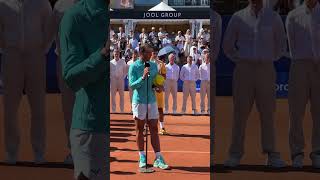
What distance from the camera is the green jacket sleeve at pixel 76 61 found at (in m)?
3.02

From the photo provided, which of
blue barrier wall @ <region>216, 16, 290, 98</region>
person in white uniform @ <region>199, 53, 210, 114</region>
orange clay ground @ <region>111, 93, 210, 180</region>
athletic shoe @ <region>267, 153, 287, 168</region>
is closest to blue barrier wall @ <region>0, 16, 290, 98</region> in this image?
blue barrier wall @ <region>216, 16, 290, 98</region>

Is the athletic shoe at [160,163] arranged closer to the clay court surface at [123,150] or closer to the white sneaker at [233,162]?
the clay court surface at [123,150]

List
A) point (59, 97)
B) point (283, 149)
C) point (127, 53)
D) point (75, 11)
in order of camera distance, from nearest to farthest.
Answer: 1. point (75, 11)
2. point (59, 97)
3. point (283, 149)
4. point (127, 53)

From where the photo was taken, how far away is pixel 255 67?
5.25 metres

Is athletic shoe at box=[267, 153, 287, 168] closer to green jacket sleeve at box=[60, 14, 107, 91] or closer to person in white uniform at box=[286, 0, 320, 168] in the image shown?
person in white uniform at box=[286, 0, 320, 168]

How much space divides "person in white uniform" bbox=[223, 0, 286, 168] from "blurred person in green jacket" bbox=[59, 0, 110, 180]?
2.18 meters

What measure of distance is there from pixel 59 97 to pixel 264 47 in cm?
192

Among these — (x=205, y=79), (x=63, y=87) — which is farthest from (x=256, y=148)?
(x=205, y=79)

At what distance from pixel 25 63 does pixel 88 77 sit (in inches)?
89.1

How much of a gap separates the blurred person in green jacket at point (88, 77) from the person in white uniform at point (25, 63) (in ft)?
6.15

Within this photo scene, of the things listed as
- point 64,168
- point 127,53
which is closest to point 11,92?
point 64,168

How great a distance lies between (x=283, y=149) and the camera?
208 inches

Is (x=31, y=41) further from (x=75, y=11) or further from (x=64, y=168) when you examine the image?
(x=75, y=11)

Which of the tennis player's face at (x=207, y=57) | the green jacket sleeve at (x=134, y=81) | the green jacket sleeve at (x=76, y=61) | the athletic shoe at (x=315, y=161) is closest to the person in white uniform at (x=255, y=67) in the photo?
the athletic shoe at (x=315, y=161)
